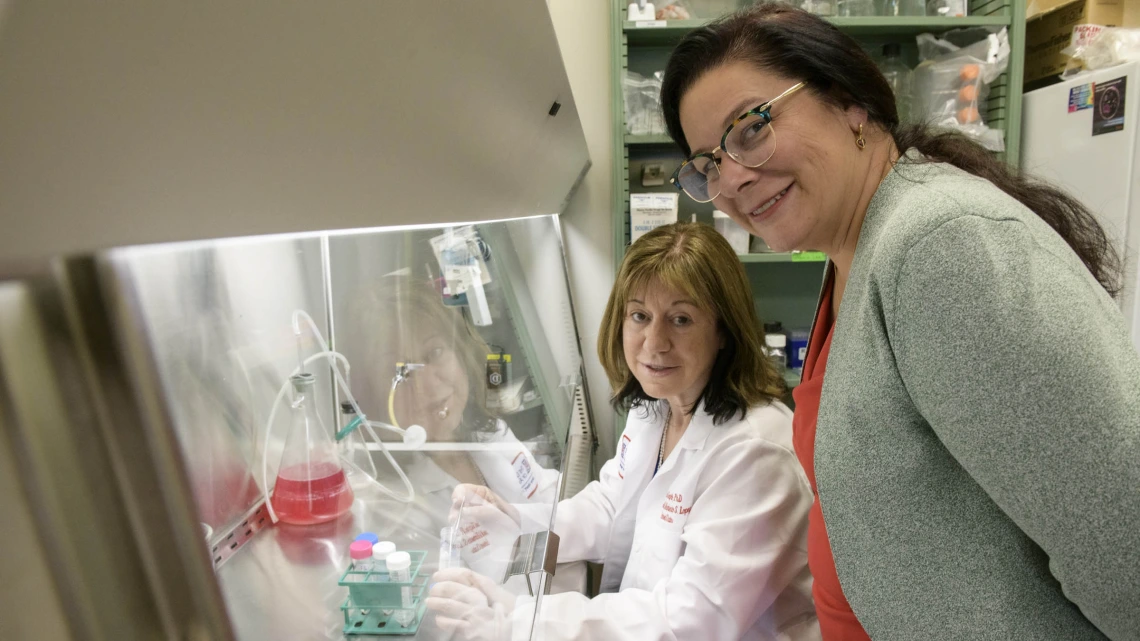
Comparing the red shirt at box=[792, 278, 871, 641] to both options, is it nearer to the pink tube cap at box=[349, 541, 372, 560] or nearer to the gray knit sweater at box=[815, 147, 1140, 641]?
the gray knit sweater at box=[815, 147, 1140, 641]


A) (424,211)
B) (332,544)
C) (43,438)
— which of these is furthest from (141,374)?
(332,544)

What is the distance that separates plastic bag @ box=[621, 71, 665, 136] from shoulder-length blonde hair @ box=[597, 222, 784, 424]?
95cm

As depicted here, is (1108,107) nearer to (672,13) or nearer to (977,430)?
(672,13)

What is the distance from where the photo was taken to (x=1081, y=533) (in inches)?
23.2

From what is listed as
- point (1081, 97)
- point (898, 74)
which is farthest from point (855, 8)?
point (1081, 97)

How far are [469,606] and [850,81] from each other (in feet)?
2.97

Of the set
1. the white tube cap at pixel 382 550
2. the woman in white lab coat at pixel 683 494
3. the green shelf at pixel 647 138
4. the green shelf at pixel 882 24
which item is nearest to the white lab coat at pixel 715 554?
the woman in white lab coat at pixel 683 494

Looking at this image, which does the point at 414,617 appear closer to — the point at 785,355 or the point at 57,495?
the point at 57,495

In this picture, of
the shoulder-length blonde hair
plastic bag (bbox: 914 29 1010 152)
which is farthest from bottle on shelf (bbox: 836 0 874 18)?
the shoulder-length blonde hair

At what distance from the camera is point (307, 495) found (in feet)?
3.82

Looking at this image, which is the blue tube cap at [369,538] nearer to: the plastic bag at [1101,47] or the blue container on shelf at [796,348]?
the blue container on shelf at [796,348]

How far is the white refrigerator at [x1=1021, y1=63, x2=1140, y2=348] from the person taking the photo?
188cm

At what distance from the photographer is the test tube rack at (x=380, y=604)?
88 cm

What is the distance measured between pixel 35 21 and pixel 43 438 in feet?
0.65
